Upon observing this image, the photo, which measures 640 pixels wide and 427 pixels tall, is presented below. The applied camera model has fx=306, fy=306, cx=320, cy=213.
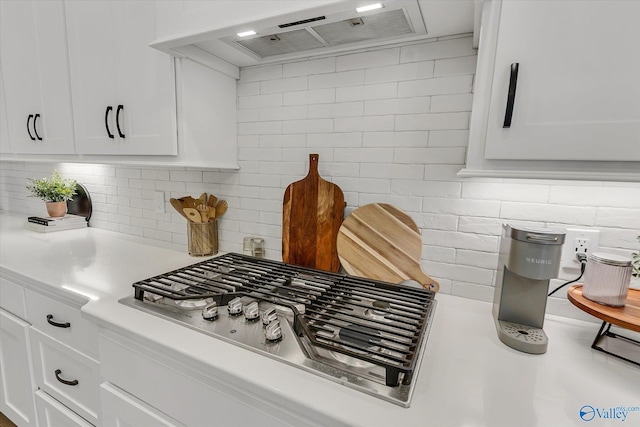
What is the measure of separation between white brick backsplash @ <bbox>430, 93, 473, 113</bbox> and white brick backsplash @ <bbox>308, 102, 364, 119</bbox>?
272mm

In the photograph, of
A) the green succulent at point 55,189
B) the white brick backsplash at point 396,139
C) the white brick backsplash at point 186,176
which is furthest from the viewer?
the green succulent at point 55,189

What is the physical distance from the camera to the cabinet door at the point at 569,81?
65 cm

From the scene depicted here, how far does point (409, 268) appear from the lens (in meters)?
1.15

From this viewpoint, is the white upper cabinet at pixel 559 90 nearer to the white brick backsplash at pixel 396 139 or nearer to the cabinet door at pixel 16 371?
the white brick backsplash at pixel 396 139

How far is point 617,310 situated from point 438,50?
93 centimetres

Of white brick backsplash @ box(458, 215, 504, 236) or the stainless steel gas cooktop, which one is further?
white brick backsplash @ box(458, 215, 504, 236)

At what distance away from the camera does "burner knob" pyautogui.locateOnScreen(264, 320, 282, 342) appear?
0.77 meters

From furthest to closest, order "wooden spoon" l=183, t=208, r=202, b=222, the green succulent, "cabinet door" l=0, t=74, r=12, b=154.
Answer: the green succulent
"cabinet door" l=0, t=74, r=12, b=154
"wooden spoon" l=183, t=208, r=202, b=222

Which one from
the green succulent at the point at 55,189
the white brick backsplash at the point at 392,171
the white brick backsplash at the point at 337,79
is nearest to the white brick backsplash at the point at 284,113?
the white brick backsplash at the point at 337,79

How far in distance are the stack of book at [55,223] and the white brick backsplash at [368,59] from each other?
79.1 inches

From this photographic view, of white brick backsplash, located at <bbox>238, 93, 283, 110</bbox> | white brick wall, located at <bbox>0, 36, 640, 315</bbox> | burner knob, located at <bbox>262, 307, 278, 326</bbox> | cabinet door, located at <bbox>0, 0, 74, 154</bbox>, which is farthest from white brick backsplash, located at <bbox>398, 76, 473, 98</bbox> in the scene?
cabinet door, located at <bbox>0, 0, 74, 154</bbox>

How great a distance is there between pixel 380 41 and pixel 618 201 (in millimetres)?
906

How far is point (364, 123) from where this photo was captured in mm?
1211

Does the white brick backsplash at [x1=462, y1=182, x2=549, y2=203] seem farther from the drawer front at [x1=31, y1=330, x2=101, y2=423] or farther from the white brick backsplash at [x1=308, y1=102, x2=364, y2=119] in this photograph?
the drawer front at [x1=31, y1=330, x2=101, y2=423]
